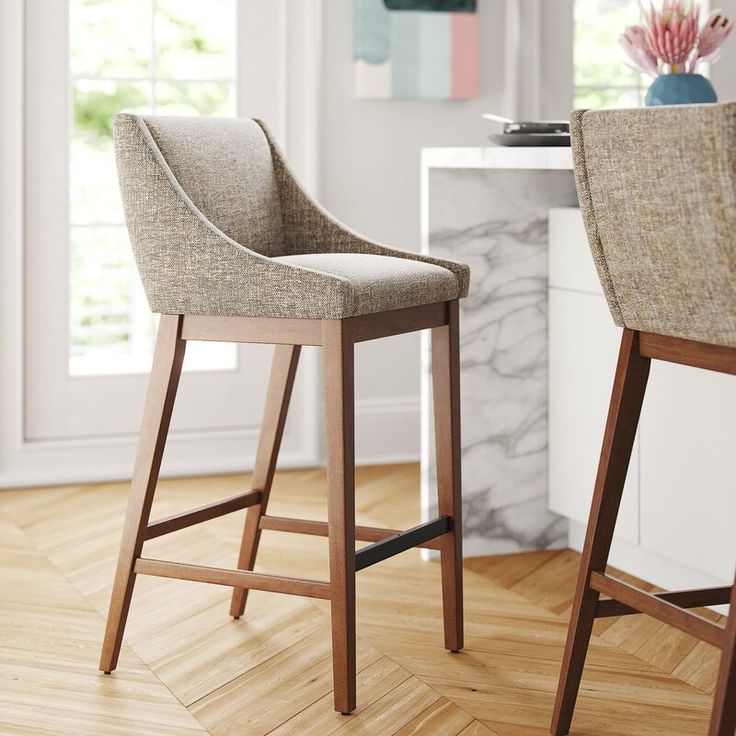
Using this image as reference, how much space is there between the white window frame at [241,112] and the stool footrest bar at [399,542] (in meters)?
1.55

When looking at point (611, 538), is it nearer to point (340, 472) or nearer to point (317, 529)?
point (340, 472)

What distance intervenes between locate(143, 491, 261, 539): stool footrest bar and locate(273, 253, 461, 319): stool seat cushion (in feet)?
1.52

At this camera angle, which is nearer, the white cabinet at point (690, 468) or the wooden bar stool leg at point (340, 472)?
the wooden bar stool leg at point (340, 472)

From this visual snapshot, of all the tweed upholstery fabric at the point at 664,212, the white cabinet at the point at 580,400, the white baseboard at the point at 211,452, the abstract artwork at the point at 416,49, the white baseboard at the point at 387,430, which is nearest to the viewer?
the tweed upholstery fabric at the point at 664,212

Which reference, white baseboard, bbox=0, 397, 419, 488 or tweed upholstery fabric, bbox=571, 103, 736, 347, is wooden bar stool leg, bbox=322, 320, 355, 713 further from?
white baseboard, bbox=0, 397, 419, 488

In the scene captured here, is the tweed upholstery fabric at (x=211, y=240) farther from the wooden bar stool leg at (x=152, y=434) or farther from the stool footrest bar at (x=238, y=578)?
the stool footrest bar at (x=238, y=578)

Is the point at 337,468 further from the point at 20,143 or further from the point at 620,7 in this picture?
the point at 620,7

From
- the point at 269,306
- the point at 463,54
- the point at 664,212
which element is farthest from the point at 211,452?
the point at 664,212

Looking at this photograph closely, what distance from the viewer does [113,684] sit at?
1942 millimetres

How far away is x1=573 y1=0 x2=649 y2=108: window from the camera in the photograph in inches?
149

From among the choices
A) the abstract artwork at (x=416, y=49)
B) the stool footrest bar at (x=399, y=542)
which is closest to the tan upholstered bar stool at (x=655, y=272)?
the stool footrest bar at (x=399, y=542)

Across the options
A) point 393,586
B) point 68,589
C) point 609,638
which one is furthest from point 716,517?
point 68,589

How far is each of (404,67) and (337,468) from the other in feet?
6.86

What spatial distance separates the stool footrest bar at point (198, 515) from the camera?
197 cm
